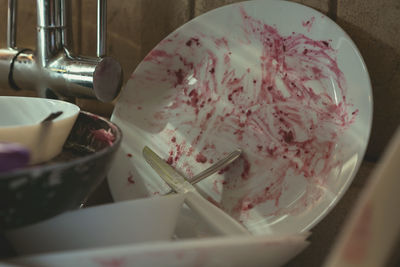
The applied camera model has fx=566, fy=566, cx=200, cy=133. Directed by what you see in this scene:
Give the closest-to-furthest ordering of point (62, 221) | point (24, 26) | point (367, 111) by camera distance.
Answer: point (62, 221), point (367, 111), point (24, 26)

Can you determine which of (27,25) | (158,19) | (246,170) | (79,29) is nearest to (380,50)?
(246,170)

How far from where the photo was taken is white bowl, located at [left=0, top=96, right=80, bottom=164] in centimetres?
41

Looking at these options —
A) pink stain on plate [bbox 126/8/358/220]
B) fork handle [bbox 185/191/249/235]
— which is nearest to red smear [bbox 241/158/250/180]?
pink stain on plate [bbox 126/8/358/220]

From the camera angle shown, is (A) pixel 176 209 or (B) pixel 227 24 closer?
(A) pixel 176 209

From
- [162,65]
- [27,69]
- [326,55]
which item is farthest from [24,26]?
[326,55]

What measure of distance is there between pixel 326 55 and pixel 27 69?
14.9 inches

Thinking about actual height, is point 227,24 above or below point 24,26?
above

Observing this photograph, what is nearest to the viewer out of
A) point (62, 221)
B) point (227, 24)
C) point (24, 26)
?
point (62, 221)

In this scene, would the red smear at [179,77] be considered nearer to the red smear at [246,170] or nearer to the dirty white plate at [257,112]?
the dirty white plate at [257,112]

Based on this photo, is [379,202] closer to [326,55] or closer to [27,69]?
[326,55]

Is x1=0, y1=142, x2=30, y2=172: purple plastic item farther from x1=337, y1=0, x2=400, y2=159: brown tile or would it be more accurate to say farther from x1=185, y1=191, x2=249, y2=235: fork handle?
x1=337, y1=0, x2=400, y2=159: brown tile

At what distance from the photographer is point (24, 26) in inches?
35.8

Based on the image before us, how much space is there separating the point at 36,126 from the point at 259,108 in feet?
0.93

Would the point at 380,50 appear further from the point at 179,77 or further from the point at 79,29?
the point at 79,29
